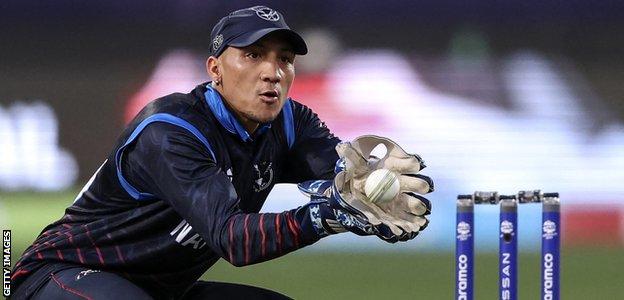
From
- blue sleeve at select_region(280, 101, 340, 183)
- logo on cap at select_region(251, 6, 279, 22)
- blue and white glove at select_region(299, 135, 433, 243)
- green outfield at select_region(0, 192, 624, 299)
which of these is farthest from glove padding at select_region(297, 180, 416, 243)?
green outfield at select_region(0, 192, 624, 299)

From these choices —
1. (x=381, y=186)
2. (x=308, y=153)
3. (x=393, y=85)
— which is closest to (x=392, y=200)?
(x=381, y=186)

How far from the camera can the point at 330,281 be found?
682 cm

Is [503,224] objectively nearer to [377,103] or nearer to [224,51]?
[224,51]

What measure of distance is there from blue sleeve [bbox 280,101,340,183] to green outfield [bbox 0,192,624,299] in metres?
2.73

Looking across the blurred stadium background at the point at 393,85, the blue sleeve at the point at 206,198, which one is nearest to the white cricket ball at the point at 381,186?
the blue sleeve at the point at 206,198

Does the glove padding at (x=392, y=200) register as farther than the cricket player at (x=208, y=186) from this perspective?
No

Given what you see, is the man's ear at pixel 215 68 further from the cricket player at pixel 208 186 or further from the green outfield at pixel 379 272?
the green outfield at pixel 379 272

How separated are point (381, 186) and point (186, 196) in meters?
0.56

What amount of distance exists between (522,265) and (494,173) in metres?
0.73

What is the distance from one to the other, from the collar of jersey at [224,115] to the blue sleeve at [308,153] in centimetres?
29

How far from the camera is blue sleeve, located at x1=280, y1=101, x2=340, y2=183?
3689 millimetres

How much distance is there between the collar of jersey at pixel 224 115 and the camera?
3.41 meters

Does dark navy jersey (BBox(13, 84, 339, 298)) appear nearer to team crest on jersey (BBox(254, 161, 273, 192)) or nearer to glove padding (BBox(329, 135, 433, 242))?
team crest on jersey (BBox(254, 161, 273, 192))

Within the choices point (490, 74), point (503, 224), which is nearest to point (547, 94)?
point (490, 74)
